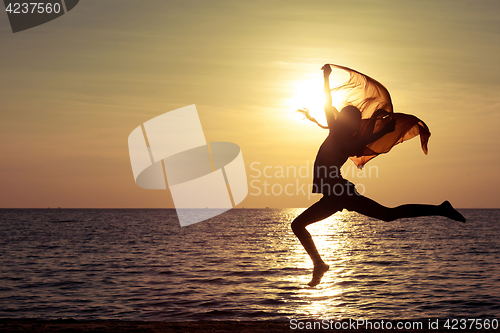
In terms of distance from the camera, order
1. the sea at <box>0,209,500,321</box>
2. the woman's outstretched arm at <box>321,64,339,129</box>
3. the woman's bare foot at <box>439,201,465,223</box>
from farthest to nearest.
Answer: the sea at <box>0,209,500,321</box> → the woman's outstretched arm at <box>321,64,339,129</box> → the woman's bare foot at <box>439,201,465,223</box>

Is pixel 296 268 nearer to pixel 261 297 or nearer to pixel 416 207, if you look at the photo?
pixel 261 297

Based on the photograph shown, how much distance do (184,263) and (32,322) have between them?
28.9 m

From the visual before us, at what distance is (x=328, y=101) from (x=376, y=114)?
0.66 meters

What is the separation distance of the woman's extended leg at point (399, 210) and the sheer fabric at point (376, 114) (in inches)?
28.0

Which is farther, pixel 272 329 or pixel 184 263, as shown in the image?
pixel 184 263

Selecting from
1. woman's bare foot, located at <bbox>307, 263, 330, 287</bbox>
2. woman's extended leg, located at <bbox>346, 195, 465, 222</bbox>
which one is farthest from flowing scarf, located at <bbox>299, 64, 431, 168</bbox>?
woman's bare foot, located at <bbox>307, 263, 330, 287</bbox>

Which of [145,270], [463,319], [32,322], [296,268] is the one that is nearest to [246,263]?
[296,268]

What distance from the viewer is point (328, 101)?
19.5 ft

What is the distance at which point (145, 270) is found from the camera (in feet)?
131

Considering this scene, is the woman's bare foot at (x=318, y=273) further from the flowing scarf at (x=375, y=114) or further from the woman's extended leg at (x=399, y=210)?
the flowing scarf at (x=375, y=114)

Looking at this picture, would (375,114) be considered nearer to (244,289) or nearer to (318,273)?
(318,273)

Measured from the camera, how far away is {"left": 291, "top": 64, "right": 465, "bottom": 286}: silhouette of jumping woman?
18.1 ft

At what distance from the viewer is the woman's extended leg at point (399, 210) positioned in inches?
215

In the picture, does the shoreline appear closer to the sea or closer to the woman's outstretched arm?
the sea
